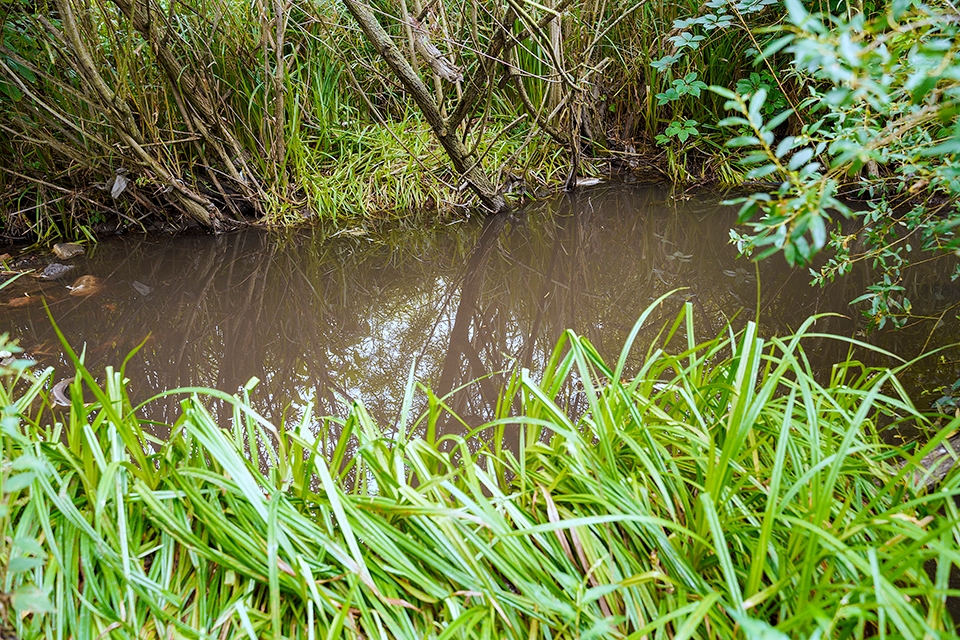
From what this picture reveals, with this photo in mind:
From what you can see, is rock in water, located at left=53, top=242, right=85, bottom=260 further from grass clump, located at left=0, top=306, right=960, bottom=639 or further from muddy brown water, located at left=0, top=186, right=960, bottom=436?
grass clump, located at left=0, top=306, right=960, bottom=639

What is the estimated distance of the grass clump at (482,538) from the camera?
879 millimetres

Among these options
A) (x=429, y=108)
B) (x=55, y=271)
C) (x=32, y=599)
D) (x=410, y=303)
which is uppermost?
(x=55, y=271)

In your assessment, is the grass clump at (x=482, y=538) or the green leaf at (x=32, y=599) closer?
the green leaf at (x=32, y=599)

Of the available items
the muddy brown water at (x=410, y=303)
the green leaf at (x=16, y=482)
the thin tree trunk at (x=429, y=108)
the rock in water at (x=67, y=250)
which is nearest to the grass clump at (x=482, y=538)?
the green leaf at (x=16, y=482)

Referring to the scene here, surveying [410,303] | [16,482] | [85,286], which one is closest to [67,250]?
[85,286]

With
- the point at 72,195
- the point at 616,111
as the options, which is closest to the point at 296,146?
the point at 72,195

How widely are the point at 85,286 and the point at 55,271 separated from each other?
250 millimetres

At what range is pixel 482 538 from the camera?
1009 millimetres

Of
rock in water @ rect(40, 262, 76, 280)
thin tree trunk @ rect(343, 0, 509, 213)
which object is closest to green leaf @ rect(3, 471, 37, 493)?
thin tree trunk @ rect(343, 0, 509, 213)

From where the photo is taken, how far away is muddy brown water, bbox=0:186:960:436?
1997 millimetres

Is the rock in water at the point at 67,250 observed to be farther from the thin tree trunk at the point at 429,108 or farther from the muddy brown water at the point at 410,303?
the thin tree trunk at the point at 429,108

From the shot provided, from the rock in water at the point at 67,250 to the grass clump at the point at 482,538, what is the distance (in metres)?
2.23

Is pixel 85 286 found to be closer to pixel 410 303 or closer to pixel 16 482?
pixel 410 303

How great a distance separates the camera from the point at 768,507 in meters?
0.85
